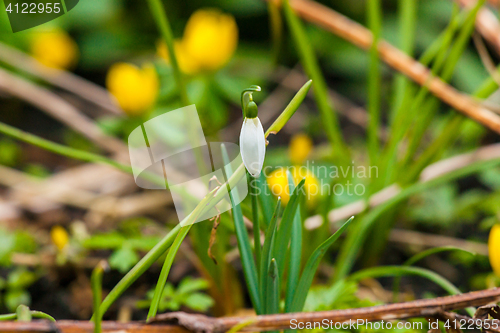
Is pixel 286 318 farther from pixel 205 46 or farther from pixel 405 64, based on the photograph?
pixel 205 46

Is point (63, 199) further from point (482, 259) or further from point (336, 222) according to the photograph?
point (482, 259)

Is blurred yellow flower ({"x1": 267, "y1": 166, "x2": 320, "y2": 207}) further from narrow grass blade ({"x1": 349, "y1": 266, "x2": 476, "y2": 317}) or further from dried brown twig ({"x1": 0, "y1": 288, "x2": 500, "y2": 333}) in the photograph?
dried brown twig ({"x1": 0, "y1": 288, "x2": 500, "y2": 333})

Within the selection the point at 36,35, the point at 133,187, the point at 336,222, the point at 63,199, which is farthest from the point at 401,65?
the point at 36,35

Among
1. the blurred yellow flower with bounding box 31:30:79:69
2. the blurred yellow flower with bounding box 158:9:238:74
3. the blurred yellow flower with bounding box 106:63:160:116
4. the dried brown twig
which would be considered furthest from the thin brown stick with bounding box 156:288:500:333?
the blurred yellow flower with bounding box 31:30:79:69

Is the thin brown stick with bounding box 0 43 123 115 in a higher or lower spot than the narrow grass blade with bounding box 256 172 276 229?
higher

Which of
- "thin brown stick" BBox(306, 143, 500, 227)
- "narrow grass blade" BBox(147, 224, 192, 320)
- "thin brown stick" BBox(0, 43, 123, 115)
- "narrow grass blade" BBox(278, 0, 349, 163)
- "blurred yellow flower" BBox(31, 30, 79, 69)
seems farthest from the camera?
"blurred yellow flower" BBox(31, 30, 79, 69)

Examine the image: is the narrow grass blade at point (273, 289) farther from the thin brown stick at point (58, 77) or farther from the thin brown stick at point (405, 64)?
the thin brown stick at point (58, 77)

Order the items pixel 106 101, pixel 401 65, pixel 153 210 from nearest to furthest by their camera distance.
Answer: pixel 401 65 < pixel 153 210 < pixel 106 101

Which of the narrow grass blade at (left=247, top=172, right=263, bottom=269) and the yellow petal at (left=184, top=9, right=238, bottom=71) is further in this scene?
the yellow petal at (left=184, top=9, right=238, bottom=71)
